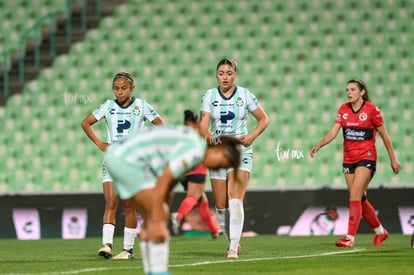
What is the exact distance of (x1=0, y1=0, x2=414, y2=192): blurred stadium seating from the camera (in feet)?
60.5

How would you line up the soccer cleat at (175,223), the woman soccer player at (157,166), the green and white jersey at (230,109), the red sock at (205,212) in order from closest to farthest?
the woman soccer player at (157,166), the green and white jersey at (230,109), the soccer cleat at (175,223), the red sock at (205,212)

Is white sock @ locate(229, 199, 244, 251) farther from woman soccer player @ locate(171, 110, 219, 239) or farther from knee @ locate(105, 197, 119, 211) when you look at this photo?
woman soccer player @ locate(171, 110, 219, 239)

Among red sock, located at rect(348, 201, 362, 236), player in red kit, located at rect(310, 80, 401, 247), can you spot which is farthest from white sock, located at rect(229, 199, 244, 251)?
red sock, located at rect(348, 201, 362, 236)

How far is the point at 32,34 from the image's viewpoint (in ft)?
70.1

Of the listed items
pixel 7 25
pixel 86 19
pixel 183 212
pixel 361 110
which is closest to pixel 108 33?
pixel 86 19

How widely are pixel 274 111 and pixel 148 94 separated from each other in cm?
262

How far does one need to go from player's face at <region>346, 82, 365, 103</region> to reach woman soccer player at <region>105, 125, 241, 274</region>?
20.4 ft

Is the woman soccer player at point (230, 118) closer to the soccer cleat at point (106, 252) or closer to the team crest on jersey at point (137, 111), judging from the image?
the team crest on jersey at point (137, 111)

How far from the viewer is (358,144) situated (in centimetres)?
1198

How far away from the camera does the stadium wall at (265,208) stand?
51.9 feet

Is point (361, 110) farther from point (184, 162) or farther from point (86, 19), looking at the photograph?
point (86, 19)

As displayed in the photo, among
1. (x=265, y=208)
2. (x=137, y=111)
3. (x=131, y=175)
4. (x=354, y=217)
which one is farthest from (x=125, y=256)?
(x=265, y=208)

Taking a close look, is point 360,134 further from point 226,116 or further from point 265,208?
point 265,208

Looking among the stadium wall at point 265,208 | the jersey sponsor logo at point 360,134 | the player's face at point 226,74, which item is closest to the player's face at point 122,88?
the player's face at point 226,74
